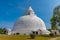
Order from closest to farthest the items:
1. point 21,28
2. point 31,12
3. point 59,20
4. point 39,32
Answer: point 59,20
point 39,32
point 21,28
point 31,12

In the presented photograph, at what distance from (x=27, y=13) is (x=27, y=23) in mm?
7596

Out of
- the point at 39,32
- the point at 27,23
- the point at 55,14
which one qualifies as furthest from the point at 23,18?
the point at 55,14

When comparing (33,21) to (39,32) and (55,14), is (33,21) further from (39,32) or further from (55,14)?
(55,14)

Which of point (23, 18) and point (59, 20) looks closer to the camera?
point (59, 20)

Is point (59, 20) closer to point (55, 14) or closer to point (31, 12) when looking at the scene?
point (55, 14)

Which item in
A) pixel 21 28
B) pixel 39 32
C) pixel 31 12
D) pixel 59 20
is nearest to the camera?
pixel 59 20

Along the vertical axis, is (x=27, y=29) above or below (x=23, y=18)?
below

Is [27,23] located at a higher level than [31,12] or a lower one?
lower

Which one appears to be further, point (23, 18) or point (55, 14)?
point (23, 18)

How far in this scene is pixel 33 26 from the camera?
7519 centimetres

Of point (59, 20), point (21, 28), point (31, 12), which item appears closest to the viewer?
point (59, 20)

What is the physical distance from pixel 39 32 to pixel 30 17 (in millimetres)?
10557

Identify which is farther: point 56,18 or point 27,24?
point 27,24

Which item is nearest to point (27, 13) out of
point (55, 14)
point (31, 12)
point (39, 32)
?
point (31, 12)
